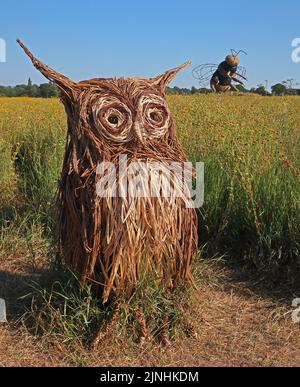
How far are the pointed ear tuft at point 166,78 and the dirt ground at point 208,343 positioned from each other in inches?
47.9

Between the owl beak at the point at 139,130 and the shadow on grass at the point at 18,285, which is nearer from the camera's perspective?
the owl beak at the point at 139,130


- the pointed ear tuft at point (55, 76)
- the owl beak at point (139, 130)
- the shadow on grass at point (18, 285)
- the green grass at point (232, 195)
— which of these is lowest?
the shadow on grass at point (18, 285)

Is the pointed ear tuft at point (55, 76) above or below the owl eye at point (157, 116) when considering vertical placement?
above

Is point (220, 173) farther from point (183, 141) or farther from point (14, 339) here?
point (14, 339)

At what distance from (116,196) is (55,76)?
69 cm

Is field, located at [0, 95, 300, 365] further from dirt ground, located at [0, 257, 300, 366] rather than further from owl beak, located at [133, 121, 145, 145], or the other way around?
owl beak, located at [133, 121, 145, 145]

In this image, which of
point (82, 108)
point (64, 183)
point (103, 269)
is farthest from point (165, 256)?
point (82, 108)

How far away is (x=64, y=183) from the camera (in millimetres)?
2691

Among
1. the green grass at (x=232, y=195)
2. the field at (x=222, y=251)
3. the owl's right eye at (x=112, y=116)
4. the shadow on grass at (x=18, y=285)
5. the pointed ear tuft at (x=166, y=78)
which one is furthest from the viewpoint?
the green grass at (x=232, y=195)

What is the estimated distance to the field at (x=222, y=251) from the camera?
104 inches

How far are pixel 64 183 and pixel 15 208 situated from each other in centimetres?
188

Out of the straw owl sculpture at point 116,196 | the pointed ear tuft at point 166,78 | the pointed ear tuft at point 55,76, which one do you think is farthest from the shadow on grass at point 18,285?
the pointed ear tuft at point 166,78

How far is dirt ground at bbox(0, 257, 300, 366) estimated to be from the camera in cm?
257

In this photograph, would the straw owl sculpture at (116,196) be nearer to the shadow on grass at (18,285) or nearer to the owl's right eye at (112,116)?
the owl's right eye at (112,116)
